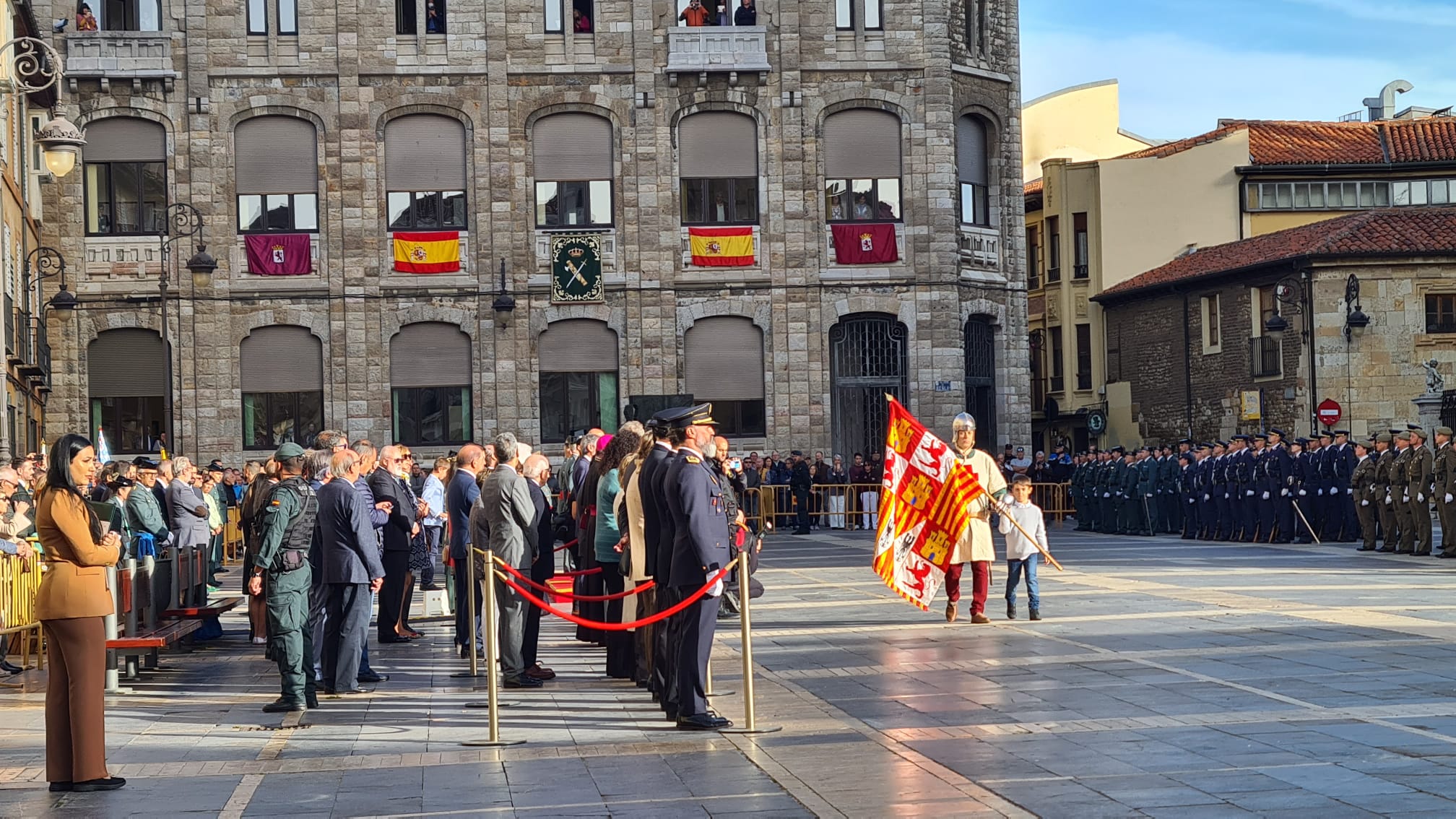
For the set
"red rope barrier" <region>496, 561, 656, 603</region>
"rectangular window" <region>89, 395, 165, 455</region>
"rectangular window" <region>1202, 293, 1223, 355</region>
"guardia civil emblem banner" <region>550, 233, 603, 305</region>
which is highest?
"guardia civil emblem banner" <region>550, 233, 603, 305</region>

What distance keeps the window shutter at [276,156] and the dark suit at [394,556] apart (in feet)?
76.2

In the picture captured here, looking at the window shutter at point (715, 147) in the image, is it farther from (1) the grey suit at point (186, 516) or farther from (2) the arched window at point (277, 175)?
(1) the grey suit at point (186, 516)

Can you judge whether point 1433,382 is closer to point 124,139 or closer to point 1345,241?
point 1345,241

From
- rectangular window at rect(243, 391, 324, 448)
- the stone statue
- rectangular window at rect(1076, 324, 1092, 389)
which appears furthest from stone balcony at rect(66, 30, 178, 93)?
rectangular window at rect(1076, 324, 1092, 389)

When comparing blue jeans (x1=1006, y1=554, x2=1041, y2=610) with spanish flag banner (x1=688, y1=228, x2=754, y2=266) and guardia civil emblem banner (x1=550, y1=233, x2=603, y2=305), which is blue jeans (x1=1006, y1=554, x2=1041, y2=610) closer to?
guardia civil emblem banner (x1=550, y1=233, x2=603, y2=305)

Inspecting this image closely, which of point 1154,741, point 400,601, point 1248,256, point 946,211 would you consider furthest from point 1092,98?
point 1154,741

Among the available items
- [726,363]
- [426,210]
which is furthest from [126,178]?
[726,363]

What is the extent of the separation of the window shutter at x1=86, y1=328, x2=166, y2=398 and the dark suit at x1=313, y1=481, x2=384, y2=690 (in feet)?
90.6

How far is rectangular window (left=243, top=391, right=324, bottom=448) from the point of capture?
40.4 m

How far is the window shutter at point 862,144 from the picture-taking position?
41.5m

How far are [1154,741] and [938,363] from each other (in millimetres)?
31422

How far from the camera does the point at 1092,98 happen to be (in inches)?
2611

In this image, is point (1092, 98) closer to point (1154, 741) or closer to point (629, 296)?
point (629, 296)

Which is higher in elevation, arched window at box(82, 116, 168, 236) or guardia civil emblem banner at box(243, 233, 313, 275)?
arched window at box(82, 116, 168, 236)
